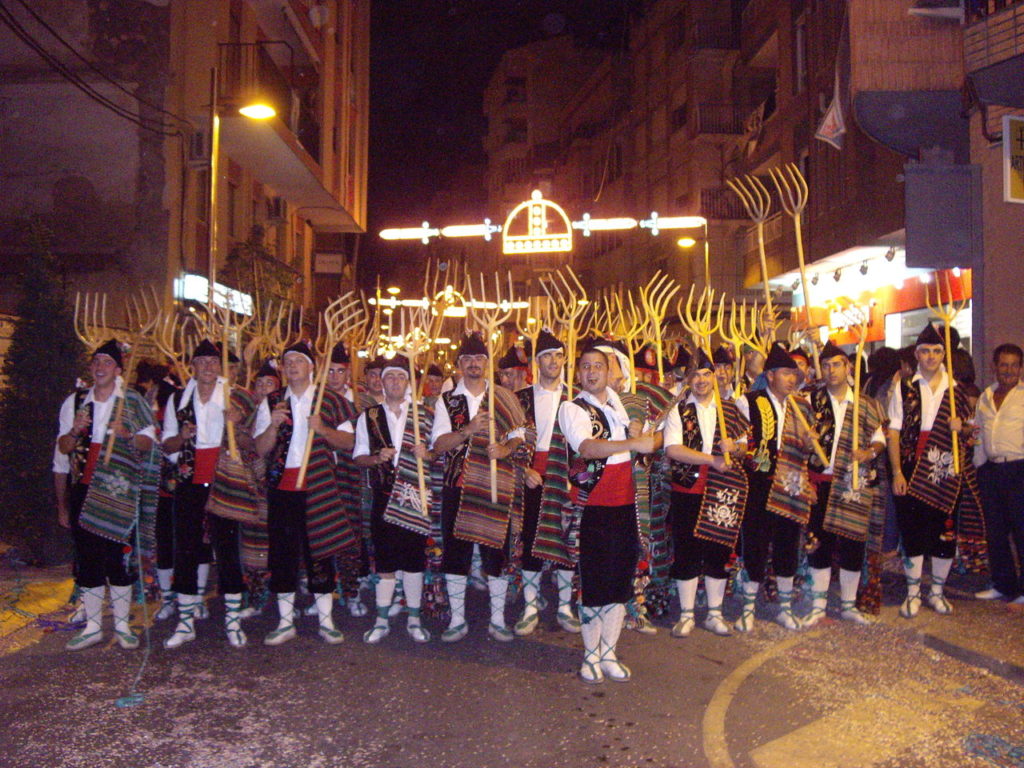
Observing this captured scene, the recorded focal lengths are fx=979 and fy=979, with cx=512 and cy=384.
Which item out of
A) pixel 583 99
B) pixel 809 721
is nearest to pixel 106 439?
pixel 809 721

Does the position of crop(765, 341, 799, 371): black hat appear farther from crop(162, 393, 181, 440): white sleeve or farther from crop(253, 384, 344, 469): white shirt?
crop(162, 393, 181, 440): white sleeve

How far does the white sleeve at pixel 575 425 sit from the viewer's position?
554 centimetres

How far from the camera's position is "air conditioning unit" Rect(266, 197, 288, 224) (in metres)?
23.2

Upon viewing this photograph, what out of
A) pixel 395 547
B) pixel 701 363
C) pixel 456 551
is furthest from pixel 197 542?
pixel 701 363

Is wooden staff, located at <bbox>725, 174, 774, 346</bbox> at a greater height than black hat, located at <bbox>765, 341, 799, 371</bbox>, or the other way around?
wooden staff, located at <bbox>725, 174, 774, 346</bbox>

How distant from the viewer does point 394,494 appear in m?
6.59

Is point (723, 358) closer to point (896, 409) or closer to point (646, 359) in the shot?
point (896, 409)

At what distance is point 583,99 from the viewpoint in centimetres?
4775

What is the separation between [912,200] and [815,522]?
6.78 meters

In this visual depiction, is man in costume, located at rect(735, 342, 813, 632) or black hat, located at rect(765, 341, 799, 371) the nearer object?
man in costume, located at rect(735, 342, 813, 632)

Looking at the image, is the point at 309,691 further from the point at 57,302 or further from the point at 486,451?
the point at 57,302

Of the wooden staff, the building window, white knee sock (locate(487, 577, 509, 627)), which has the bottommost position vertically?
white knee sock (locate(487, 577, 509, 627))

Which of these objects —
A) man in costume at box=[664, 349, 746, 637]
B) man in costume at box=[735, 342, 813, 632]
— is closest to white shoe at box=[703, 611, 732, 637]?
man in costume at box=[664, 349, 746, 637]

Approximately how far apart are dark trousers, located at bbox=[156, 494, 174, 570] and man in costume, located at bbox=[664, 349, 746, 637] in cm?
366
